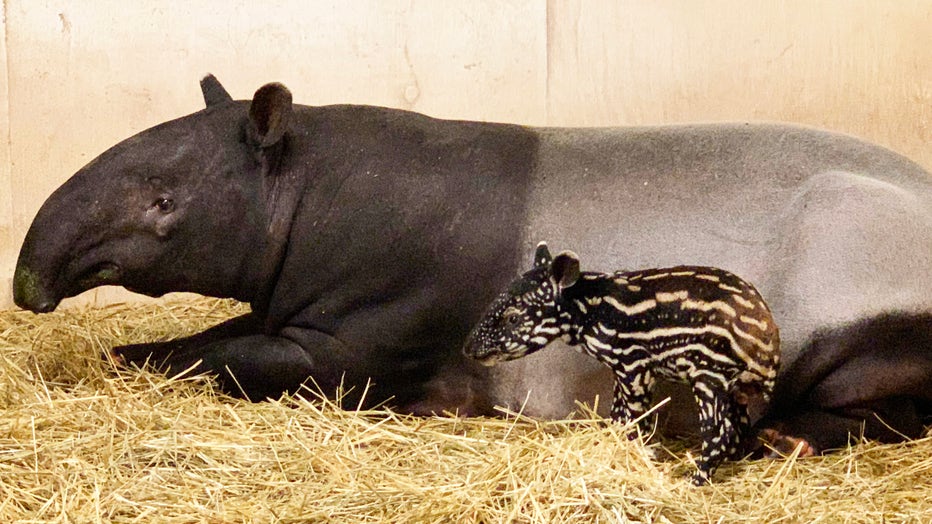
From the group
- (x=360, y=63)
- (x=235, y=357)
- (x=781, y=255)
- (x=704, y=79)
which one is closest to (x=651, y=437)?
(x=781, y=255)

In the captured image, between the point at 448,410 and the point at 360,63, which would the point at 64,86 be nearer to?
the point at 360,63

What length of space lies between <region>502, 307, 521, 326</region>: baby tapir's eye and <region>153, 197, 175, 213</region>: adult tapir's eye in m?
Result: 1.50

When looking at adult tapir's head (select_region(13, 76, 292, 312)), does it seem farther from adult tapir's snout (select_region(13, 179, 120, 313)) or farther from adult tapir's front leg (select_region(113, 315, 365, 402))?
adult tapir's front leg (select_region(113, 315, 365, 402))

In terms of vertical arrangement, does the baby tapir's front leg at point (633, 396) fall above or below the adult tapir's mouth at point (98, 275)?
below

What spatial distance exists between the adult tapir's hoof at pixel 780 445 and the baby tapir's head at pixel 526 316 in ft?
2.88

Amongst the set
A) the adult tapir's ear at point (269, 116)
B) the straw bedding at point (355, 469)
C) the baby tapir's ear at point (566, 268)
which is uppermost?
the adult tapir's ear at point (269, 116)

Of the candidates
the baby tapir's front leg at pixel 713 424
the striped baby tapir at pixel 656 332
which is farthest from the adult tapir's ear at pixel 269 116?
the baby tapir's front leg at pixel 713 424

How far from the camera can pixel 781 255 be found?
15.4 feet

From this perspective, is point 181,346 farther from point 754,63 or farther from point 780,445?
point 754,63

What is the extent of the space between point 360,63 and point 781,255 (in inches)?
107

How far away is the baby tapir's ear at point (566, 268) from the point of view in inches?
166

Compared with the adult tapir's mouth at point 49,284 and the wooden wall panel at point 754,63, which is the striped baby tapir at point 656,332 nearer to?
the adult tapir's mouth at point 49,284

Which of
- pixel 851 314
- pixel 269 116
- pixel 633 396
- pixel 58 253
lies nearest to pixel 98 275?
pixel 58 253

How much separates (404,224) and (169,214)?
0.92m
